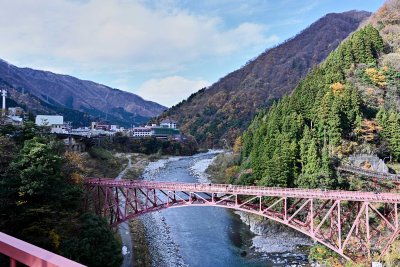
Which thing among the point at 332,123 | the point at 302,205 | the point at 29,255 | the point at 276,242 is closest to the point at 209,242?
the point at 276,242

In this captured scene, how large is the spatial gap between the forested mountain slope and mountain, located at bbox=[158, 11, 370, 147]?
193ft

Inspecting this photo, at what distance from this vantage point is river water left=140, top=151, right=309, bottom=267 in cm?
2475

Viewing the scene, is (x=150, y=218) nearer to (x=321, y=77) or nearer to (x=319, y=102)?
(x=319, y=102)

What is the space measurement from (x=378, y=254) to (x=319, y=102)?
19.9 meters

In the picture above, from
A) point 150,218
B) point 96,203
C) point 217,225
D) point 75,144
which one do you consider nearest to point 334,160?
point 217,225

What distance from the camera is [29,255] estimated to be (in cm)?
221

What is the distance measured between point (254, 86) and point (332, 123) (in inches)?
4249

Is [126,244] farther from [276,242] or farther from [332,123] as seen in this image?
[332,123]

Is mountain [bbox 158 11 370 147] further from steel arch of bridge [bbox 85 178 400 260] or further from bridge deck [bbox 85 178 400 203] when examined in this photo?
bridge deck [bbox 85 178 400 203]

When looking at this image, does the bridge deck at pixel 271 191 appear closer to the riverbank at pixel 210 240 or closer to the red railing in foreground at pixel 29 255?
the riverbank at pixel 210 240

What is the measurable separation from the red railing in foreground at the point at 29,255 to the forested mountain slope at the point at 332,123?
2972 centimetres

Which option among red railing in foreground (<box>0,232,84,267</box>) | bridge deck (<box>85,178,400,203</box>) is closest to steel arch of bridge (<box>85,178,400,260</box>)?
bridge deck (<box>85,178,400,203</box>)

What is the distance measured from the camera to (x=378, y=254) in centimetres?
2116

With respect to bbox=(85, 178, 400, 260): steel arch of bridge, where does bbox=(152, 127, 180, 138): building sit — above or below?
above
